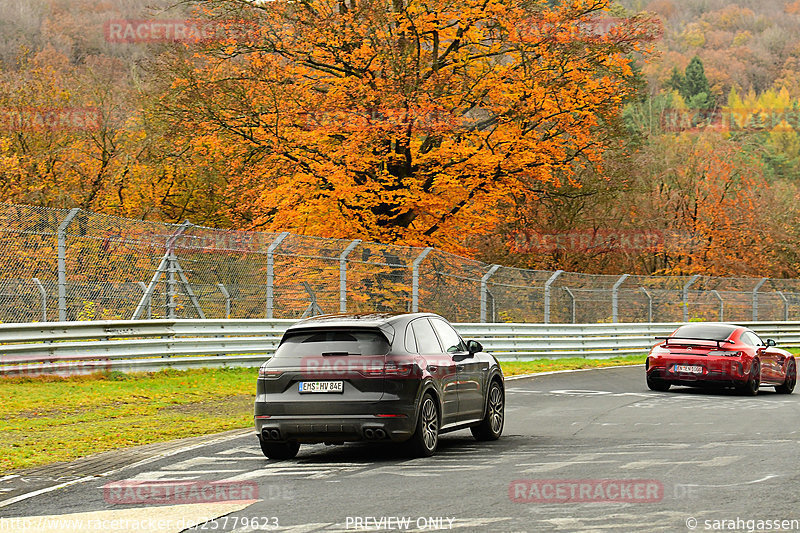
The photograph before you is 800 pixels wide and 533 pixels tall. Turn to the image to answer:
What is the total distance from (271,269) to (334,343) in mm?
10600

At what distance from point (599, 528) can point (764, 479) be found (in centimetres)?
253

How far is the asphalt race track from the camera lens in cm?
694

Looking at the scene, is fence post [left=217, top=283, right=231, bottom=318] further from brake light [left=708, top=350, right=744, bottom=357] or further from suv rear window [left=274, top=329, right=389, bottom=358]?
suv rear window [left=274, top=329, right=389, bottom=358]

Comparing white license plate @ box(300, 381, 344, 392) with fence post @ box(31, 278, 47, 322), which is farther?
fence post @ box(31, 278, 47, 322)

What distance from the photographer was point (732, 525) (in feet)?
21.5

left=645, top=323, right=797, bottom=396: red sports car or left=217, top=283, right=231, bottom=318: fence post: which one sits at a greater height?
left=217, top=283, right=231, bottom=318: fence post

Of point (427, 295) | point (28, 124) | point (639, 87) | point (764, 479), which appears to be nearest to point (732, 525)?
point (764, 479)

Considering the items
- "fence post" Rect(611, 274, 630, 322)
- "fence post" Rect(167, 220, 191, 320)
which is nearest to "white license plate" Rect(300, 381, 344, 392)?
"fence post" Rect(167, 220, 191, 320)

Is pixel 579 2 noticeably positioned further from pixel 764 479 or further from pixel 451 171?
pixel 764 479

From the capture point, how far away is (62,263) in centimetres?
1711

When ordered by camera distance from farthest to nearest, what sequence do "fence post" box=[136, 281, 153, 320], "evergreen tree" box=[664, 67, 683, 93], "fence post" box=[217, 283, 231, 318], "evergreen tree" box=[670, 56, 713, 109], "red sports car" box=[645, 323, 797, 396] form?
1. "evergreen tree" box=[664, 67, 683, 93]
2. "evergreen tree" box=[670, 56, 713, 109]
3. "fence post" box=[217, 283, 231, 318]
4. "fence post" box=[136, 281, 153, 320]
5. "red sports car" box=[645, 323, 797, 396]

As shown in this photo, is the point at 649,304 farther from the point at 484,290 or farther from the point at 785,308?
the point at 785,308

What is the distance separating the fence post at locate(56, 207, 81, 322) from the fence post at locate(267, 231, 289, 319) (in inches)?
180

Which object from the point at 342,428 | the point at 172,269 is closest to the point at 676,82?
the point at 172,269
